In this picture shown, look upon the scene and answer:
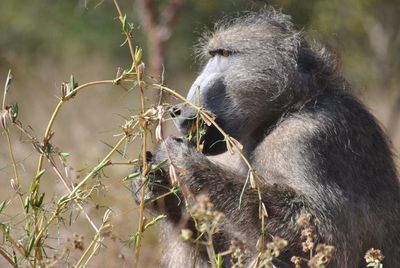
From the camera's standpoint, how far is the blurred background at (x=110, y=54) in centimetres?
779

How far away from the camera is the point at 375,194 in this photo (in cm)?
493

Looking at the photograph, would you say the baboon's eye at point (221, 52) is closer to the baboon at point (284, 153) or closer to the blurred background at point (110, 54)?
the baboon at point (284, 153)

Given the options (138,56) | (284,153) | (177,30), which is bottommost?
(177,30)

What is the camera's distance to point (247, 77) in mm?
5184

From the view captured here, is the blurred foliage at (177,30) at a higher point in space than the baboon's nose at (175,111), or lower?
lower

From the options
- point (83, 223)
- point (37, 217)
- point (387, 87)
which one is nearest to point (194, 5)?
point (387, 87)

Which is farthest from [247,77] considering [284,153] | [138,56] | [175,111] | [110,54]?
[110,54]

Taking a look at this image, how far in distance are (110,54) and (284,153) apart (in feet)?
43.3

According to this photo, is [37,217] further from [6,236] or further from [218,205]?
[218,205]

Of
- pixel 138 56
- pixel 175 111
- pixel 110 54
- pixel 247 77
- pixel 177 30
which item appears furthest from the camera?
pixel 110 54

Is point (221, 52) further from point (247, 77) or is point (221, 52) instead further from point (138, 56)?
point (138, 56)

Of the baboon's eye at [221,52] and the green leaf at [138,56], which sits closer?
the green leaf at [138,56]

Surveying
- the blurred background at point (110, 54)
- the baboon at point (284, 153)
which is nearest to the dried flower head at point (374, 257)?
the baboon at point (284, 153)

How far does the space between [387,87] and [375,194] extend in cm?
830
